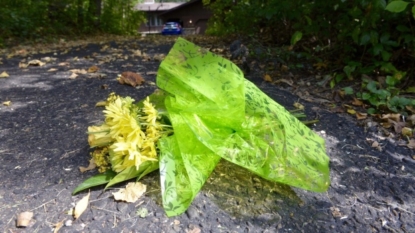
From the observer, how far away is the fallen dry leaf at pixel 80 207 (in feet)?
3.47

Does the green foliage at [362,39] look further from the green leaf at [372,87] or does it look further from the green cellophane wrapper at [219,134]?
the green cellophane wrapper at [219,134]

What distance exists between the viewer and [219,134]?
4.03ft

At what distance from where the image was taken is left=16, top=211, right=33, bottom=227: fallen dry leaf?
1.02 metres

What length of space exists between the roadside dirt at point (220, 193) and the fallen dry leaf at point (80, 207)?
0.02m

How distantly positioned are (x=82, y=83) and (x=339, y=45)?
2.01 metres

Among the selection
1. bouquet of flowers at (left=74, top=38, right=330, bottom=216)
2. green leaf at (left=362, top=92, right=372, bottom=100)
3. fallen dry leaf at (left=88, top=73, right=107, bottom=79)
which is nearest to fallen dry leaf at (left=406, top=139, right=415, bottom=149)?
green leaf at (left=362, top=92, right=372, bottom=100)

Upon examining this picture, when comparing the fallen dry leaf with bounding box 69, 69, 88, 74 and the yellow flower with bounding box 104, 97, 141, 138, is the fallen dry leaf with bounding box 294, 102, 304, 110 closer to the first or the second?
the yellow flower with bounding box 104, 97, 141, 138

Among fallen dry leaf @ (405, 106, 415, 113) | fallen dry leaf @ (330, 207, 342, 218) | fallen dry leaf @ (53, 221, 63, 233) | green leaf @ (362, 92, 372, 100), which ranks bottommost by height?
fallen dry leaf @ (53, 221, 63, 233)

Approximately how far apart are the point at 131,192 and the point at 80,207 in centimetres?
17

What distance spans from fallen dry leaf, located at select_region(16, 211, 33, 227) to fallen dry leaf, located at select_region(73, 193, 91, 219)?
0.45ft

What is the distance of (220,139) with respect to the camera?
46.8 inches

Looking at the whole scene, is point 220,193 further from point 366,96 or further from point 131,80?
point 131,80

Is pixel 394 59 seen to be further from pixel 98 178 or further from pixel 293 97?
pixel 98 178

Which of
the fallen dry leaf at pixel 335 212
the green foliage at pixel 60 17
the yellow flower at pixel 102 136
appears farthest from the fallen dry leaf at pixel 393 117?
the green foliage at pixel 60 17
